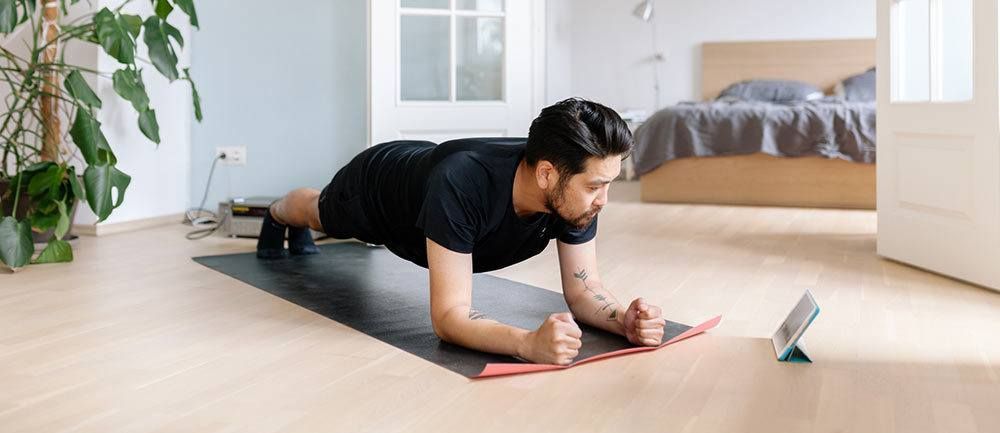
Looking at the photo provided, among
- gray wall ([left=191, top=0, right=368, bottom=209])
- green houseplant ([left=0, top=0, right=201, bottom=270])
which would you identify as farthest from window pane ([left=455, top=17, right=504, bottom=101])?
green houseplant ([left=0, top=0, right=201, bottom=270])

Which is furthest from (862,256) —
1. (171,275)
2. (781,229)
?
(171,275)

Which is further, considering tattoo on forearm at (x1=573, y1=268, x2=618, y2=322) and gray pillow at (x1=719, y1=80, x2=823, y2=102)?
gray pillow at (x1=719, y1=80, x2=823, y2=102)

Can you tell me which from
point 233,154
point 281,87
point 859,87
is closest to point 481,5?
point 281,87

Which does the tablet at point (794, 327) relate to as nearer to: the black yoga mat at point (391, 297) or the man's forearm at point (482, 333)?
the black yoga mat at point (391, 297)

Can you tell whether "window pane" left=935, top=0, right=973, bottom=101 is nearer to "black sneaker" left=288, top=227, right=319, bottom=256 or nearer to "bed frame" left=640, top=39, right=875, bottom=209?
"black sneaker" left=288, top=227, right=319, bottom=256

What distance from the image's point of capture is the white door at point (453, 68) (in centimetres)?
459

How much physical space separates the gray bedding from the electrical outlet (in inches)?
96.4

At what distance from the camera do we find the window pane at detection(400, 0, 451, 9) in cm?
461

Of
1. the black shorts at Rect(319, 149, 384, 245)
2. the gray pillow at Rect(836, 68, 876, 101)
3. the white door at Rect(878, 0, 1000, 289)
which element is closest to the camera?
the black shorts at Rect(319, 149, 384, 245)

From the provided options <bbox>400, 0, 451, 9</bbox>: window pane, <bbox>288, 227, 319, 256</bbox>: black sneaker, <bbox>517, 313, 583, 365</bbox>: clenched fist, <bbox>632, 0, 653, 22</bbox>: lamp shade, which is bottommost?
<bbox>517, 313, 583, 365</bbox>: clenched fist

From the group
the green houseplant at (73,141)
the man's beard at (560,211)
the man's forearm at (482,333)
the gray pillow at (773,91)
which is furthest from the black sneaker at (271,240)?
the gray pillow at (773,91)

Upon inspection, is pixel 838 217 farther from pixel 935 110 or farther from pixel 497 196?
pixel 497 196

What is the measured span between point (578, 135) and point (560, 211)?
184 mm

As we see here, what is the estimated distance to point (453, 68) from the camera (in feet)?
15.6
